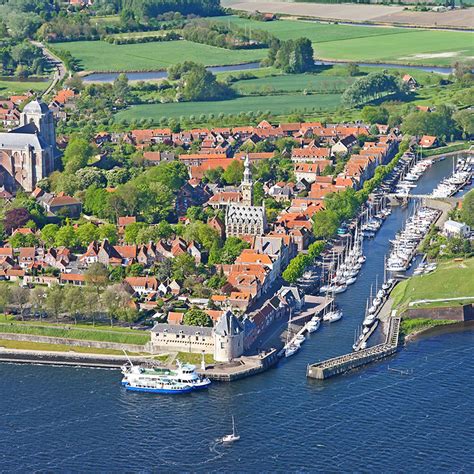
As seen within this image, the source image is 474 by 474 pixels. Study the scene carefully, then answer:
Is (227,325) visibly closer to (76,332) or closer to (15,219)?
(76,332)

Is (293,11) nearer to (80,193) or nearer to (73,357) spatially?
(80,193)

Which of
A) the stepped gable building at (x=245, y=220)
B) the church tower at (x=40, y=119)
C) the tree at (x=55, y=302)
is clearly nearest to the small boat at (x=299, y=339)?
the tree at (x=55, y=302)

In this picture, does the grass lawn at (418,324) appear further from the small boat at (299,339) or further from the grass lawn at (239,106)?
the grass lawn at (239,106)

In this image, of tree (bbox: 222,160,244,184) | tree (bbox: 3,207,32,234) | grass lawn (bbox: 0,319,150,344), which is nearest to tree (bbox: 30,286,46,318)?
grass lawn (bbox: 0,319,150,344)

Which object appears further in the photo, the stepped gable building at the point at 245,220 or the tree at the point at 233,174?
the tree at the point at 233,174

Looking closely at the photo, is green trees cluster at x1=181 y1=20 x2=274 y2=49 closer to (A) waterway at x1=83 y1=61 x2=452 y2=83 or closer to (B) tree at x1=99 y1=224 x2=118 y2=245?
(A) waterway at x1=83 y1=61 x2=452 y2=83
